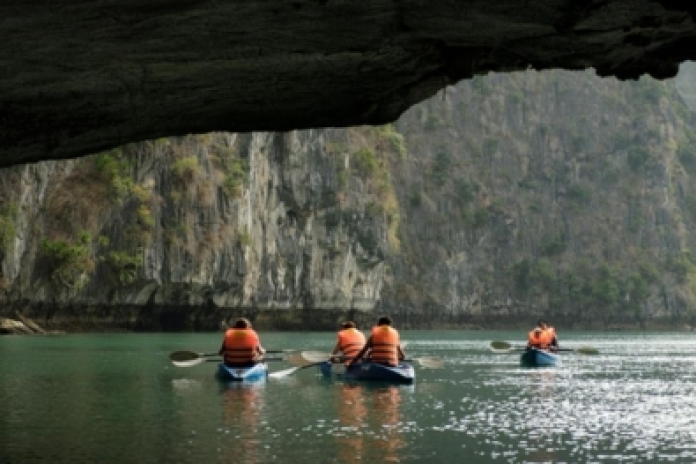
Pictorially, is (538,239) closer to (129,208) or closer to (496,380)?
(129,208)

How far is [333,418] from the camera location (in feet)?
56.1

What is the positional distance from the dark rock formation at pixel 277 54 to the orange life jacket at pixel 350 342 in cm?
1392

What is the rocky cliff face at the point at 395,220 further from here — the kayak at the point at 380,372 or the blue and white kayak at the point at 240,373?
the kayak at the point at 380,372

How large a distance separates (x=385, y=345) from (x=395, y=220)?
64642 mm

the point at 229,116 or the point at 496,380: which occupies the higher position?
the point at 229,116

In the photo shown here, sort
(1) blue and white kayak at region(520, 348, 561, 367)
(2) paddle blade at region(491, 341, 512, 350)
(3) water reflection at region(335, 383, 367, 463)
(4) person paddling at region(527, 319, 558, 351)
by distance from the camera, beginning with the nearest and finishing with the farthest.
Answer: (3) water reflection at region(335, 383, 367, 463), (1) blue and white kayak at region(520, 348, 561, 367), (4) person paddling at region(527, 319, 558, 351), (2) paddle blade at region(491, 341, 512, 350)

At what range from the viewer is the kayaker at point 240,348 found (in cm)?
2372

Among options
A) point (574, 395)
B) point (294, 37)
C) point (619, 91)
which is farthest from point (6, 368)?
point (619, 91)

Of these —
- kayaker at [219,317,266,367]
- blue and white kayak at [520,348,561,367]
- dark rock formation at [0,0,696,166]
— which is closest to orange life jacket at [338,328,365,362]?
kayaker at [219,317,266,367]

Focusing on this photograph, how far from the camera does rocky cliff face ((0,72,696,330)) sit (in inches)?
2217

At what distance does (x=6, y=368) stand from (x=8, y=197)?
875 inches

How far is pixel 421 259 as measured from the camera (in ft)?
384

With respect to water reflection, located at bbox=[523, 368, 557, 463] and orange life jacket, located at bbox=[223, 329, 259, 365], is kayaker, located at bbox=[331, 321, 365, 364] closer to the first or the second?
orange life jacket, located at bbox=[223, 329, 259, 365]

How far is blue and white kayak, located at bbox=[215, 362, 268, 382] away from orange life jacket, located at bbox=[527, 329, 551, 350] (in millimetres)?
14075
